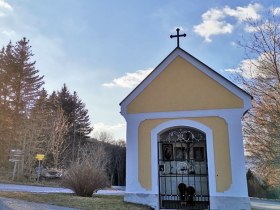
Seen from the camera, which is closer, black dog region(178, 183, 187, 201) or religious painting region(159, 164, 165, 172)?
black dog region(178, 183, 187, 201)

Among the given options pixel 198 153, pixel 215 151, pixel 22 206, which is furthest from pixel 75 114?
pixel 22 206

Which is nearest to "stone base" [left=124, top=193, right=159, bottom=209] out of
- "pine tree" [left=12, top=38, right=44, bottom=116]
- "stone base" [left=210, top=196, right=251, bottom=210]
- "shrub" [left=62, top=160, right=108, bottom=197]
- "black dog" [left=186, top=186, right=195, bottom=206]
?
"black dog" [left=186, top=186, right=195, bottom=206]

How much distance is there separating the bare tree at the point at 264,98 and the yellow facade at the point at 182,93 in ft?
10.4

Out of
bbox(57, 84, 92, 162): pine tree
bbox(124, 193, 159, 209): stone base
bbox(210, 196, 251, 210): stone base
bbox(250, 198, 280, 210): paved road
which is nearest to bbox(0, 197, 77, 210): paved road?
bbox(124, 193, 159, 209): stone base

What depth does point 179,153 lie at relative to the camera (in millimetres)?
10953

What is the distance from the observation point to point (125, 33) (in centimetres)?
1268

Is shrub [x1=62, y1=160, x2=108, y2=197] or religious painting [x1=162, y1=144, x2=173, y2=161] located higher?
religious painting [x1=162, y1=144, x2=173, y2=161]

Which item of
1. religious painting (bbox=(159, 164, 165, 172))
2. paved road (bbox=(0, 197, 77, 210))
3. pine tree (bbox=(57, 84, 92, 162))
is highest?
pine tree (bbox=(57, 84, 92, 162))

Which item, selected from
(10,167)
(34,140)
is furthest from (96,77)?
(10,167)

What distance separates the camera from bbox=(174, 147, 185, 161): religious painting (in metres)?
10.9

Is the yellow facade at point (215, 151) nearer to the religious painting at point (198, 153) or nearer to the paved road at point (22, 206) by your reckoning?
the religious painting at point (198, 153)

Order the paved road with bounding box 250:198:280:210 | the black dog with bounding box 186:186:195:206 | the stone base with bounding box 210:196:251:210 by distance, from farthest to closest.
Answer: the paved road with bounding box 250:198:280:210
the black dog with bounding box 186:186:195:206
the stone base with bounding box 210:196:251:210

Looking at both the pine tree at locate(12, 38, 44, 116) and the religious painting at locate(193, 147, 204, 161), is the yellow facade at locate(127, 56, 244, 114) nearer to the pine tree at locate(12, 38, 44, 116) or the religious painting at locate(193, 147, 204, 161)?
the religious painting at locate(193, 147, 204, 161)

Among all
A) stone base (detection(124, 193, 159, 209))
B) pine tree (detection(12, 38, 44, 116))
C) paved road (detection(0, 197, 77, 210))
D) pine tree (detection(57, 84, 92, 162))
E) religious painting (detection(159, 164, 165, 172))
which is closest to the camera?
paved road (detection(0, 197, 77, 210))
